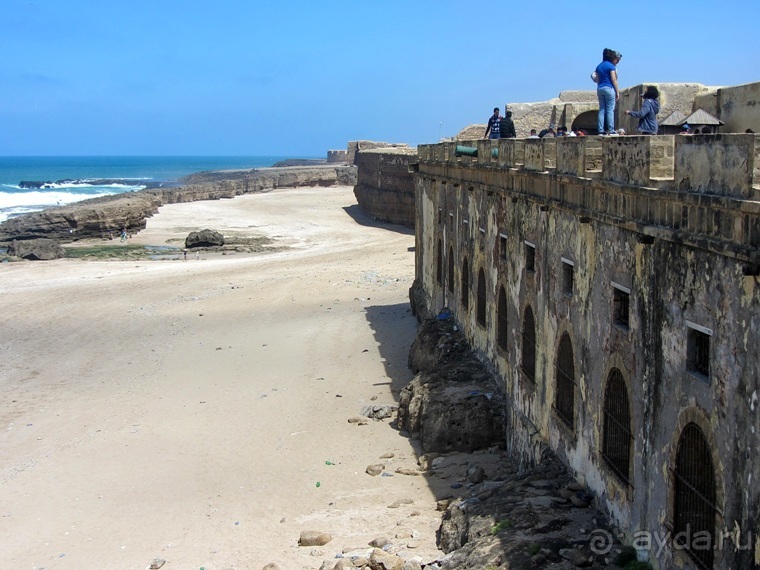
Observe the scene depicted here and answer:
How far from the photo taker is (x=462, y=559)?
965cm

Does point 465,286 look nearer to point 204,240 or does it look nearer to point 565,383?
point 565,383

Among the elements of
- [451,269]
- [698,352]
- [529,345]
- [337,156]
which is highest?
[337,156]

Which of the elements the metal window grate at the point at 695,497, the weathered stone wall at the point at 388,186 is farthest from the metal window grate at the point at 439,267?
the weathered stone wall at the point at 388,186

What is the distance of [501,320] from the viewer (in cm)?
1503

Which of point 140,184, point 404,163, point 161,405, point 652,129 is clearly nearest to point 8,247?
point 404,163

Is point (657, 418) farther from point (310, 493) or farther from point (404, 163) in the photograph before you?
point (404, 163)

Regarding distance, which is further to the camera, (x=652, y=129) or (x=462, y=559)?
(x=652, y=129)

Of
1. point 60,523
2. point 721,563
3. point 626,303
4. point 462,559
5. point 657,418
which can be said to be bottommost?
point 60,523

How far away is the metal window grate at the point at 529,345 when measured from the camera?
12969mm

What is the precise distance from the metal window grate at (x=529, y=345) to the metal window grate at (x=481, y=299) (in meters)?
3.06

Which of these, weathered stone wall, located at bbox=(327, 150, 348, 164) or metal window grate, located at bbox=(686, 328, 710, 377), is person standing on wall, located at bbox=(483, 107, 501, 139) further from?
weathered stone wall, located at bbox=(327, 150, 348, 164)

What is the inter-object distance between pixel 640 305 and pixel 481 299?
795 cm

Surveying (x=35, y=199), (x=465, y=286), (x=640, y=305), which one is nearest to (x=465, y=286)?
(x=465, y=286)

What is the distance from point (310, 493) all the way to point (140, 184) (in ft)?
343
